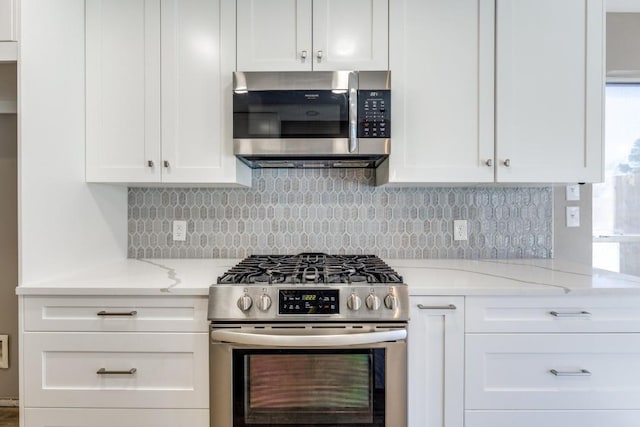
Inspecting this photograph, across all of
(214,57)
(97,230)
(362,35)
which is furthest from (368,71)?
(97,230)

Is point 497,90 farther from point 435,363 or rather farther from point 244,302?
point 244,302

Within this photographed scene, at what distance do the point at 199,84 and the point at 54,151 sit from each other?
683 mm

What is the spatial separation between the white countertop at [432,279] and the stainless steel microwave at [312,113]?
0.61 m

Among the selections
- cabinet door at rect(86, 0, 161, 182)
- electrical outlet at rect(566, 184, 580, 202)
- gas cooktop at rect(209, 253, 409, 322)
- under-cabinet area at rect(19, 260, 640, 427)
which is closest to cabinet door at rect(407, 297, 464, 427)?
under-cabinet area at rect(19, 260, 640, 427)

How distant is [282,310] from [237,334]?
0.18m

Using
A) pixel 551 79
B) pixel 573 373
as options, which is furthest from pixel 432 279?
pixel 551 79

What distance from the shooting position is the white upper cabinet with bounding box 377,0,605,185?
1751mm

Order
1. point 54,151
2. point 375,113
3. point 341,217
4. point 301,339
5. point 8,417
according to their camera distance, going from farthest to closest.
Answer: point 341,217 → point 8,417 → point 375,113 → point 54,151 → point 301,339

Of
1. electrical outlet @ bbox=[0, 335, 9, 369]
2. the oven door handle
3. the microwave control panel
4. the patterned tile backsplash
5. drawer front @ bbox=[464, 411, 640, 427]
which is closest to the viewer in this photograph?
the oven door handle

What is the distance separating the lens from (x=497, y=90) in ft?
5.75

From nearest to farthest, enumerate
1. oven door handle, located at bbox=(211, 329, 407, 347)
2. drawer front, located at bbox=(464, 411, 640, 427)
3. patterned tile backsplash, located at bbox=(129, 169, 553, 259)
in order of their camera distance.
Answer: oven door handle, located at bbox=(211, 329, 407, 347), drawer front, located at bbox=(464, 411, 640, 427), patterned tile backsplash, located at bbox=(129, 169, 553, 259)

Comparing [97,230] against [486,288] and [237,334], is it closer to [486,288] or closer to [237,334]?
[237,334]

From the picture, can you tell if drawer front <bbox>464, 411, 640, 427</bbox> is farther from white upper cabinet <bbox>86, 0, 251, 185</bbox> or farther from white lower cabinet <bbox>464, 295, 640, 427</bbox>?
white upper cabinet <bbox>86, 0, 251, 185</bbox>

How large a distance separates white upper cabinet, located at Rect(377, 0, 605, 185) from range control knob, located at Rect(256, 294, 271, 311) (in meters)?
0.83
